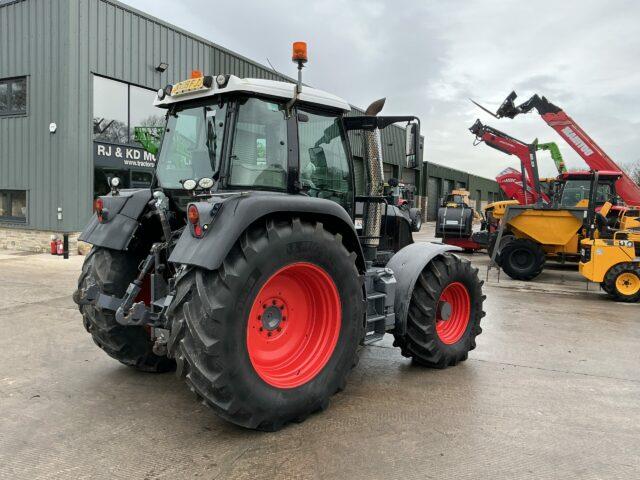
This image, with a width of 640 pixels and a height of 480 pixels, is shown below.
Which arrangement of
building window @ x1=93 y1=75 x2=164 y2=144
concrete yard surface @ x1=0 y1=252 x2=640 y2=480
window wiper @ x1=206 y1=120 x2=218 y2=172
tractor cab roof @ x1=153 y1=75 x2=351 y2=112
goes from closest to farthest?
concrete yard surface @ x1=0 y1=252 x2=640 y2=480 → tractor cab roof @ x1=153 y1=75 x2=351 y2=112 → window wiper @ x1=206 y1=120 x2=218 y2=172 → building window @ x1=93 y1=75 x2=164 y2=144

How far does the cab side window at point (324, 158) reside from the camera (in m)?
3.94

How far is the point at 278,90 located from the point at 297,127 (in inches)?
12.2

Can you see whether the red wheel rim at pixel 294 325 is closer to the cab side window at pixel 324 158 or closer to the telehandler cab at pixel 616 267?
the cab side window at pixel 324 158

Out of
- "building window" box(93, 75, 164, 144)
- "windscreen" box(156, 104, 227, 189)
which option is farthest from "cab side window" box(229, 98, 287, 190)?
"building window" box(93, 75, 164, 144)

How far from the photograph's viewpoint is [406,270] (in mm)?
4430

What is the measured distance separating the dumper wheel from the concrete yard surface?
327 cm

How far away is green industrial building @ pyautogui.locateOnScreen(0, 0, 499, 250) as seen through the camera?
1218cm

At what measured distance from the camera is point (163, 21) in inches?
554

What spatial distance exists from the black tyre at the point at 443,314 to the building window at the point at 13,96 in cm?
1240

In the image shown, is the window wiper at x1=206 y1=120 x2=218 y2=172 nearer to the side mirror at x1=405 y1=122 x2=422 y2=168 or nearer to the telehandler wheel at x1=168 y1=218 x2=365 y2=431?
the telehandler wheel at x1=168 y1=218 x2=365 y2=431

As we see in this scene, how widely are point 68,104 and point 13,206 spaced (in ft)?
11.4

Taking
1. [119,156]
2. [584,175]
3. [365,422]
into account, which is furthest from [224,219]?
[119,156]

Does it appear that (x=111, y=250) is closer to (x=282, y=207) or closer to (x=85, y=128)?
(x=282, y=207)

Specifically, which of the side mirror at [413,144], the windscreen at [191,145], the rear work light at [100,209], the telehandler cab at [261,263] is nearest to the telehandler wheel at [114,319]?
the telehandler cab at [261,263]
